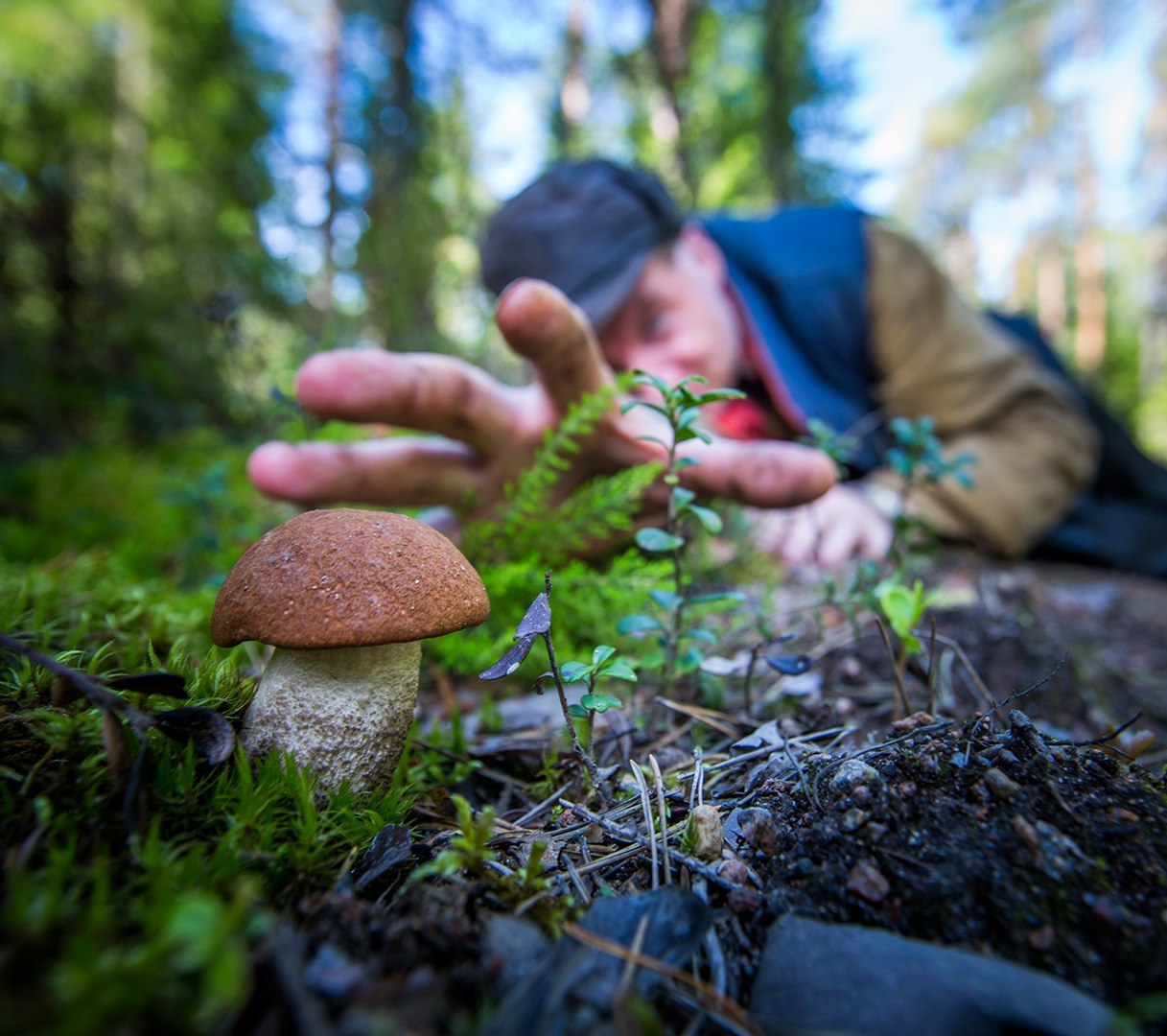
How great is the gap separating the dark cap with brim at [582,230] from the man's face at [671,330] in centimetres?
16

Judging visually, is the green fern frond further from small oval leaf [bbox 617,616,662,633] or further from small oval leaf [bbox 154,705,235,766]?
small oval leaf [bbox 154,705,235,766]

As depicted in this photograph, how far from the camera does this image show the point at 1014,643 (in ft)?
5.04

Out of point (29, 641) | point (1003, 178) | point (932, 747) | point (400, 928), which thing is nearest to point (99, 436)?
point (29, 641)

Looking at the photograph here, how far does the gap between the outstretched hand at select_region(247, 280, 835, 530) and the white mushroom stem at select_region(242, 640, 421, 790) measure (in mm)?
696

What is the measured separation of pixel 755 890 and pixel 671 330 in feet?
9.83

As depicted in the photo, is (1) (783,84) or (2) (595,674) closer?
(2) (595,674)

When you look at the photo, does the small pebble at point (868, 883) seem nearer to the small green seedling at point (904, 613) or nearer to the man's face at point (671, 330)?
the small green seedling at point (904, 613)

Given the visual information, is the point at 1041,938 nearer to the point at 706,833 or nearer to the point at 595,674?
the point at 706,833

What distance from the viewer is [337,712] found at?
0.93m

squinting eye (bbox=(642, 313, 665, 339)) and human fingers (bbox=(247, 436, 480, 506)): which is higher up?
squinting eye (bbox=(642, 313, 665, 339))

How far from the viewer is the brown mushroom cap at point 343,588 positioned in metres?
0.81

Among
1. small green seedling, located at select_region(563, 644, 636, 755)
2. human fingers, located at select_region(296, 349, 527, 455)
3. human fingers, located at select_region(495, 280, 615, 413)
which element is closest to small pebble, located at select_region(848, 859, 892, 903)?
small green seedling, located at select_region(563, 644, 636, 755)

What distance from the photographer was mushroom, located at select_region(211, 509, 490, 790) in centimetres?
82

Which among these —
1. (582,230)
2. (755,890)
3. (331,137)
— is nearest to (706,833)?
(755,890)
